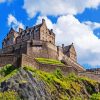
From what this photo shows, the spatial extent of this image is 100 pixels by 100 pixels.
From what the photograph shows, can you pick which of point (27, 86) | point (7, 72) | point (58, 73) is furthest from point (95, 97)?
point (7, 72)

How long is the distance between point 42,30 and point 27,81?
113 feet

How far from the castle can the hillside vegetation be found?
219 cm

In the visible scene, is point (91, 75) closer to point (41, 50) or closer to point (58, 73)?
point (58, 73)

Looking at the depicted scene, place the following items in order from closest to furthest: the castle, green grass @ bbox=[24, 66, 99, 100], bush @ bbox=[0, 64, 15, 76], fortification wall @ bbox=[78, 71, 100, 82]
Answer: green grass @ bbox=[24, 66, 99, 100], bush @ bbox=[0, 64, 15, 76], the castle, fortification wall @ bbox=[78, 71, 100, 82]

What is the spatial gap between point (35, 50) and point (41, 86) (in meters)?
18.6

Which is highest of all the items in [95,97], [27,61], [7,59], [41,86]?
[7,59]

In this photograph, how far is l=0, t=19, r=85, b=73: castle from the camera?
249 ft

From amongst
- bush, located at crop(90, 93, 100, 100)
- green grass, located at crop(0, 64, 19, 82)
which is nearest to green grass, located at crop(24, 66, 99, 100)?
bush, located at crop(90, 93, 100, 100)

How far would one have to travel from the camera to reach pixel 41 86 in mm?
69188

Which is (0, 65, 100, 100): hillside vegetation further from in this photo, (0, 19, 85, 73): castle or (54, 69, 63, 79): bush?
(0, 19, 85, 73): castle

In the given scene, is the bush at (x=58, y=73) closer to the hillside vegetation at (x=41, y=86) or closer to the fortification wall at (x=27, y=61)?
the hillside vegetation at (x=41, y=86)

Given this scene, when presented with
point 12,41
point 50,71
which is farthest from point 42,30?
point 50,71

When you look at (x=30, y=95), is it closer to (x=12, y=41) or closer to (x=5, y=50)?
(x=5, y=50)

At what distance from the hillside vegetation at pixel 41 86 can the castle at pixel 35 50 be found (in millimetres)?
2186
